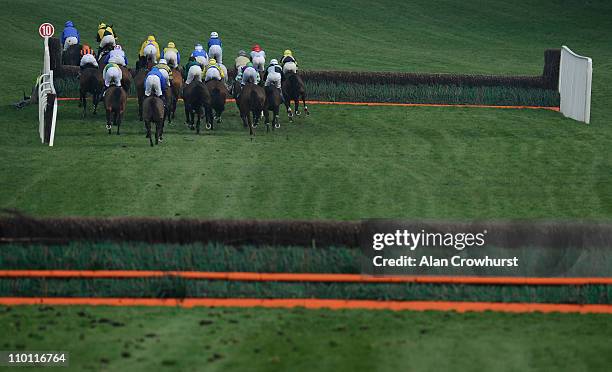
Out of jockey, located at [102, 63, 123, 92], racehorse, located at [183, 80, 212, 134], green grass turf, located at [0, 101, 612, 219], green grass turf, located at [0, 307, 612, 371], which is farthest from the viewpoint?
racehorse, located at [183, 80, 212, 134]

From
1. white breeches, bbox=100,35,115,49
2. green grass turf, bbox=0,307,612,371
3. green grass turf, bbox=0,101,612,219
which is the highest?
white breeches, bbox=100,35,115,49

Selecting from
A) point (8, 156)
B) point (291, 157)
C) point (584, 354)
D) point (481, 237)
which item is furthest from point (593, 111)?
point (584, 354)

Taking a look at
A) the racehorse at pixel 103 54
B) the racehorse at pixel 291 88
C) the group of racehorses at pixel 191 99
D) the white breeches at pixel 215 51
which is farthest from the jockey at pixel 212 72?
the white breeches at pixel 215 51

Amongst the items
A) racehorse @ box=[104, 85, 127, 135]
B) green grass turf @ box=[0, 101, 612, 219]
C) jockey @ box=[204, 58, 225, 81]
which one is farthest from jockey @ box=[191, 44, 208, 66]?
racehorse @ box=[104, 85, 127, 135]

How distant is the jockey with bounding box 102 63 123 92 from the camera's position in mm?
27625

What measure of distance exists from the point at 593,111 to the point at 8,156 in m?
14.9

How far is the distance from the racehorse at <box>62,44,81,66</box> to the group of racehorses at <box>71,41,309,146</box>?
348cm

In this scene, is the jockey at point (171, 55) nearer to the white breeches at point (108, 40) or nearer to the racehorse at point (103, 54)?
the racehorse at point (103, 54)

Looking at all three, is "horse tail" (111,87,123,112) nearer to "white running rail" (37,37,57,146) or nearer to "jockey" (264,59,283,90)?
"white running rail" (37,37,57,146)

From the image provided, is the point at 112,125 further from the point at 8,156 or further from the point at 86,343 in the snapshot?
the point at 86,343

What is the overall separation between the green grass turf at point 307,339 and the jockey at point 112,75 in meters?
13.1

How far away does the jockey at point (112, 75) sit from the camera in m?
27.6

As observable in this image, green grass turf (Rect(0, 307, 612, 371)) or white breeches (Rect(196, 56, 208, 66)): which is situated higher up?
white breeches (Rect(196, 56, 208, 66))

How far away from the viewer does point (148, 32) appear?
4731 cm
